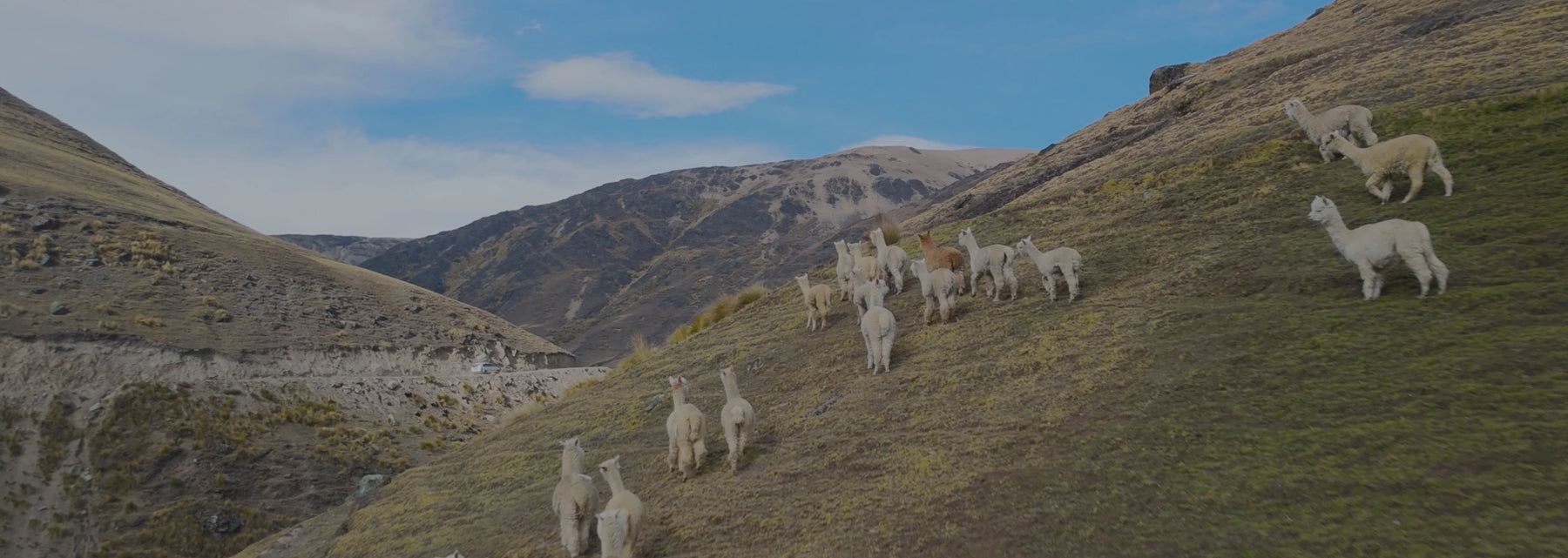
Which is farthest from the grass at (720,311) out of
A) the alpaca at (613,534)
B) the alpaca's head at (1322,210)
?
the alpaca's head at (1322,210)

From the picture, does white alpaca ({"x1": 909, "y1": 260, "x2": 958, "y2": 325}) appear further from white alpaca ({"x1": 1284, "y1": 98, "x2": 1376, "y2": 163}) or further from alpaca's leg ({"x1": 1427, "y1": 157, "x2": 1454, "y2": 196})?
white alpaca ({"x1": 1284, "y1": 98, "x2": 1376, "y2": 163})

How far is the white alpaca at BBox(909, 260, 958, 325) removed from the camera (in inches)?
488

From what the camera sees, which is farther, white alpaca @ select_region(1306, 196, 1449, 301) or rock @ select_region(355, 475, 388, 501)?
rock @ select_region(355, 475, 388, 501)

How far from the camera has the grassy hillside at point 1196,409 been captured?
5.44 m

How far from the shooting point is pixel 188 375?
33219 millimetres

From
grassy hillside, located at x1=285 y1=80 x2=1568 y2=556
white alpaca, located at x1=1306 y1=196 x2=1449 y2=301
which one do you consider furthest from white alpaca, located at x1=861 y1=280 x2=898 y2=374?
white alpaca, located at x1=1306 y1=196 x2=1449 y2=301

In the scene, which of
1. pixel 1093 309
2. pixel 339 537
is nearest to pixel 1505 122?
pixel 1093 309

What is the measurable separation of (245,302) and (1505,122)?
158 feet

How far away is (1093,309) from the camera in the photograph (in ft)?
35.3

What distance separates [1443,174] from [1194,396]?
223 inches

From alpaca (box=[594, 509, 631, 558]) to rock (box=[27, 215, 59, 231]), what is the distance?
46.3 metres

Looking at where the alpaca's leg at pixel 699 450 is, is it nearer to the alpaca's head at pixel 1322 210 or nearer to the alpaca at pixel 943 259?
the alpaca at pixel 943 259

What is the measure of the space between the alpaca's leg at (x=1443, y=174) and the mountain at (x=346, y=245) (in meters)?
192

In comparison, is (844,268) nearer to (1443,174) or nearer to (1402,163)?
(1402,163)
